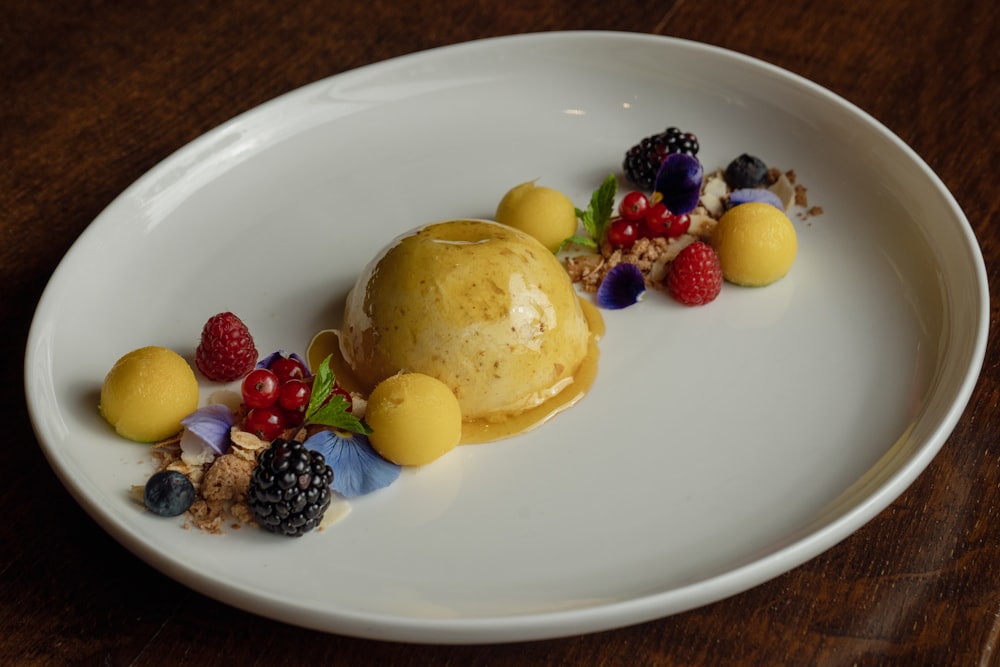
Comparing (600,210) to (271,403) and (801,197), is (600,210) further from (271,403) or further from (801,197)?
(271,403)

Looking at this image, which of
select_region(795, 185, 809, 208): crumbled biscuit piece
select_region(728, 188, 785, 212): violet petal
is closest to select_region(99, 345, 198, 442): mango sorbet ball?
select_region(728, 188, 785, 212): violet petal

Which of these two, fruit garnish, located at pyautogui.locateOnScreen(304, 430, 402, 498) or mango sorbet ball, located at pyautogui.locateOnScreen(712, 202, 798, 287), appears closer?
fruit garnish, located at pyautogui.locateOnScreen(304, 430, 402, 498)

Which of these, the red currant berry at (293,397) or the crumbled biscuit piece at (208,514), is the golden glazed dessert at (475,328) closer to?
the red currant berry at (293,397)

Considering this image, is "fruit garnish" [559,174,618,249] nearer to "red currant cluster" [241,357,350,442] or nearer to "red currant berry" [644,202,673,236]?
"red currant berry" [644,202,673,236]

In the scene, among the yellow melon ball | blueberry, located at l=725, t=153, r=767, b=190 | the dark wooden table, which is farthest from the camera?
blueberry, located at l=725, t=153, r=767, b=190

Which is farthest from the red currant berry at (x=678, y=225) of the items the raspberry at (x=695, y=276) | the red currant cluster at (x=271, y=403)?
the red currant cluster at (x=271, y=403)

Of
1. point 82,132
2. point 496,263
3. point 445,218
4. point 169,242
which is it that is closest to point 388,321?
point 496,263

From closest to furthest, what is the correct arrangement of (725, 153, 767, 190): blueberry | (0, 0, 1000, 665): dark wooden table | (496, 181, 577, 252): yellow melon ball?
1. (0, 0, 1000, 665): dark wooden table
2. (496, 181, 577, 252): yellow melon ball
3. (725, 153, 767, 190): blueberry
